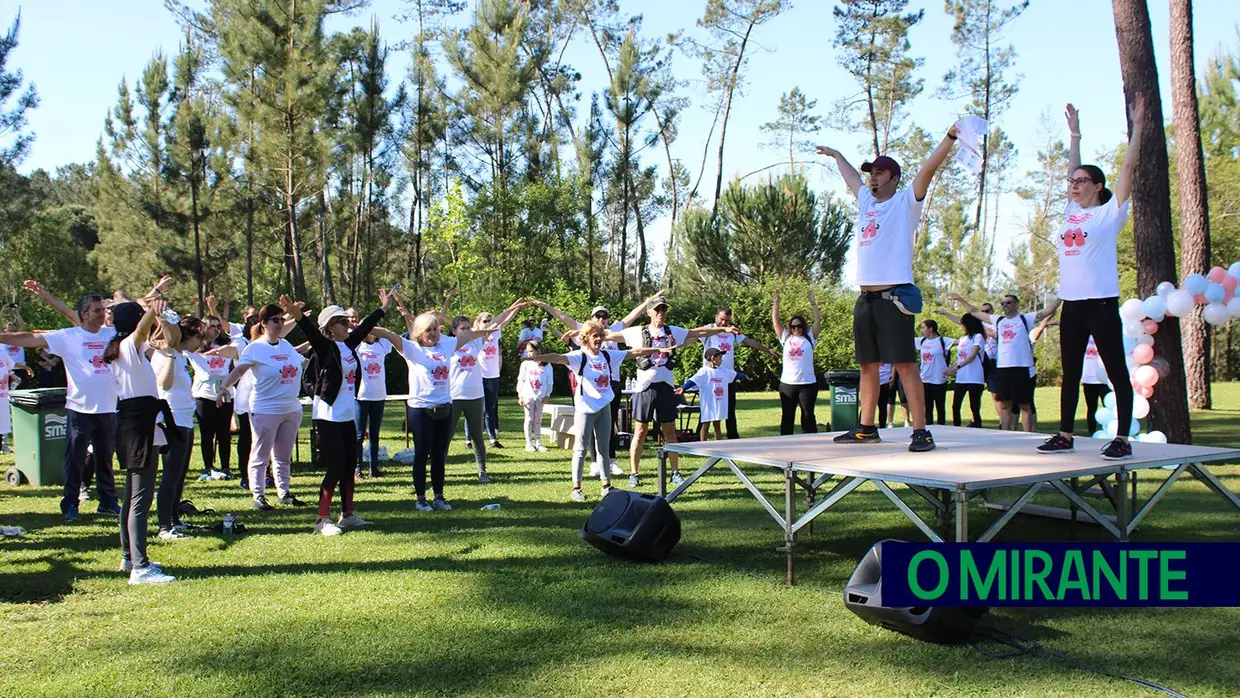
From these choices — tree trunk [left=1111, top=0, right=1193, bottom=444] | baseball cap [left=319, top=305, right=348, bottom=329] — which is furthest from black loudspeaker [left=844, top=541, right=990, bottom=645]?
tree trunk [left=1111, top=0, right=1193, bottom=444]

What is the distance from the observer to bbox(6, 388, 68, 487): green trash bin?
10.2 m

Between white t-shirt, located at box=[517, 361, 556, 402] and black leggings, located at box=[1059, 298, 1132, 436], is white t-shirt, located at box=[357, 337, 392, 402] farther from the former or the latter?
black leggings, located at box=[1059, 298, 1132, 436]

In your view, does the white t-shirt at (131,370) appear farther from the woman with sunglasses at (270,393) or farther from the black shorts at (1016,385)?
the black shorts at (1016,385)

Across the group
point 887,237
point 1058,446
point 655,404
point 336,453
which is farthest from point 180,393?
point 1058,446

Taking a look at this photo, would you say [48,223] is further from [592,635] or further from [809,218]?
[592,635]

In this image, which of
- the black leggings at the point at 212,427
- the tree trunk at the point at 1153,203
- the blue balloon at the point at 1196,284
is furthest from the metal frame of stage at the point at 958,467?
the black leggings at the point at 212,427

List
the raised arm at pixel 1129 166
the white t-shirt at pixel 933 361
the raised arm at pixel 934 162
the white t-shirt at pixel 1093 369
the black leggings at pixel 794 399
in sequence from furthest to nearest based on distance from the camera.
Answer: the white t-shirt at pixel 933 361 → the white t-shirt at pixel 1093 369 → the black leggings at pixel 794 399 → the raised arm at pixel 1129 166 → the raised arm at pixel 934 162

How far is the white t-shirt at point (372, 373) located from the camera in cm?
1087

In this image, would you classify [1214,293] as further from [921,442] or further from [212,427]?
[212,427]

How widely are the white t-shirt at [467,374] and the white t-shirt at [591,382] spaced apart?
1.67 metres

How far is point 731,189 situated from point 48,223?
95.3 feet

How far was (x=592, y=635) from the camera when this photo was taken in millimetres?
4953

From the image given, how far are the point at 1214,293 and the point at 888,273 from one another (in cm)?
669

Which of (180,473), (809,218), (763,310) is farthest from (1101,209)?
(809,218)
